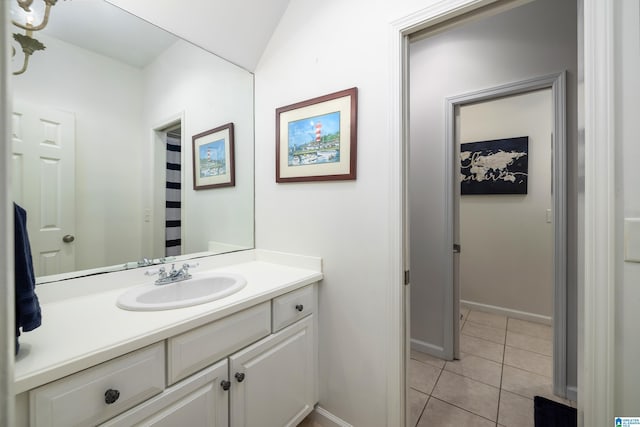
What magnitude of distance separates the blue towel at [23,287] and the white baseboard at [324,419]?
1.35 meters

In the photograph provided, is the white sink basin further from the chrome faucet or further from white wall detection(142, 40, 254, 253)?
white wall detection(142, 40, 254, 253)

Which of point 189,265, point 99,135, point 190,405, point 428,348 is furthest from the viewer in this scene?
point 428,348

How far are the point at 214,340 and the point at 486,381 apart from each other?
189cm

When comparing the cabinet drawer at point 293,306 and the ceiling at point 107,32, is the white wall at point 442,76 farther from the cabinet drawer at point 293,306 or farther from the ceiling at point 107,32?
the ceiling at point 107,32

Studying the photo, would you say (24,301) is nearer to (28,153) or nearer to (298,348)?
(28,153)

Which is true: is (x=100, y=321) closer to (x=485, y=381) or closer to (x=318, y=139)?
(x=318, y=139)

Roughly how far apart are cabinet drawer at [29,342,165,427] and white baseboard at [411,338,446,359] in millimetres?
1990

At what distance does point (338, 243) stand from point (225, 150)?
0.94 m

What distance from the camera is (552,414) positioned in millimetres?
1519

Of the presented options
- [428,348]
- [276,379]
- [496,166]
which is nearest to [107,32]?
[276,379]

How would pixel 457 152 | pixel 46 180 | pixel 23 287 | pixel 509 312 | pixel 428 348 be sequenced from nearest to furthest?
1. pixel 23 287
2. pixel 46 180
3. pixel 457 152
4. pixel 428 348
5. pixel 509 312

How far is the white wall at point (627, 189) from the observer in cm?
79

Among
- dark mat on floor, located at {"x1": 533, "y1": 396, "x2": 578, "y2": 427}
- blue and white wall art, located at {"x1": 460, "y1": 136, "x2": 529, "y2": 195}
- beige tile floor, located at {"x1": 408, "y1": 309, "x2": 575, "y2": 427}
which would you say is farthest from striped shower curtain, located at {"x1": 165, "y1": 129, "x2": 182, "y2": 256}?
blue and white wall art, located at {"x1": 460, "y1": 136, "x2": 529, "y2": 195}

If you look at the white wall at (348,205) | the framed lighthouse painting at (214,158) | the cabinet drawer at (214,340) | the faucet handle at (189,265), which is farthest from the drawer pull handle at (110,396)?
the framed lighthouse painting at (214,158)
